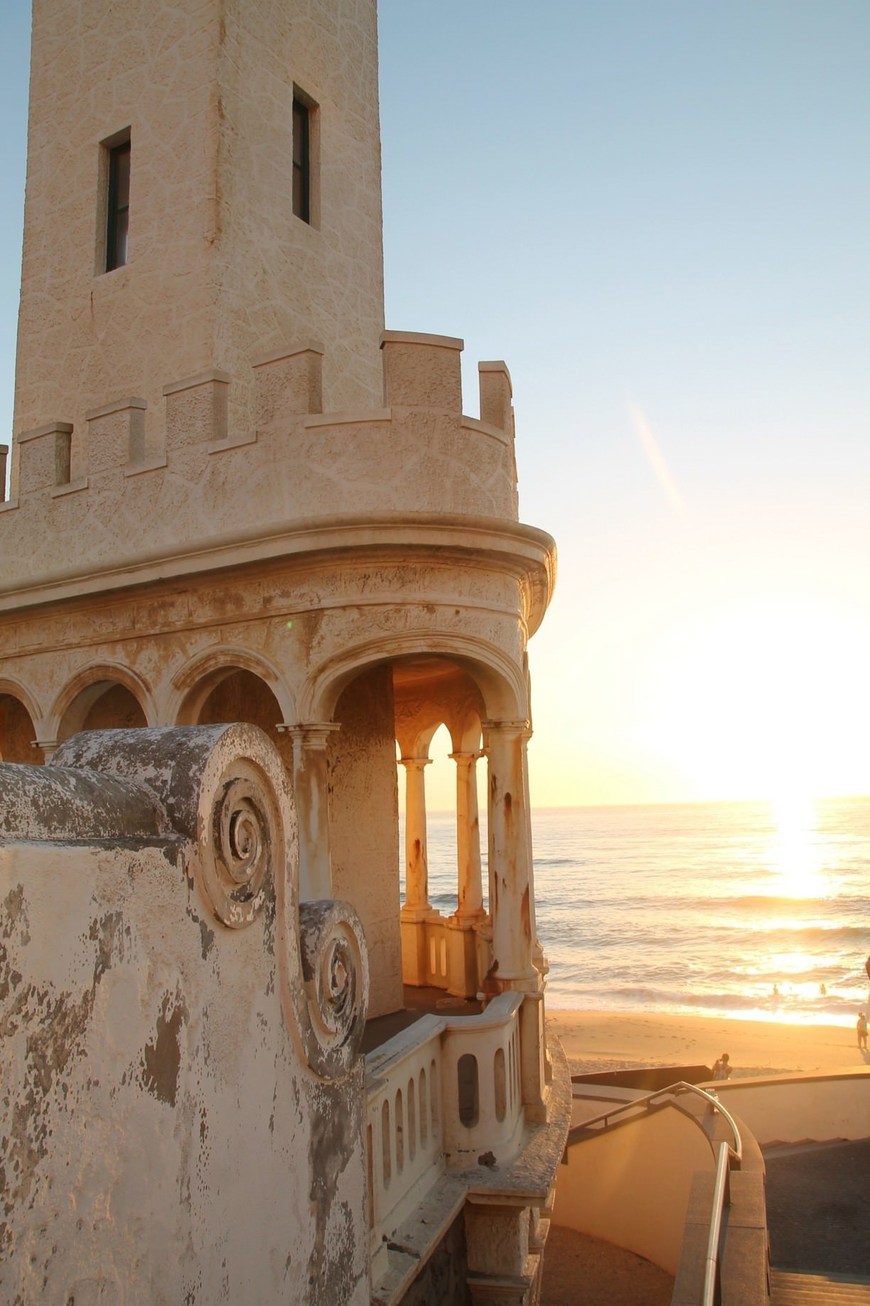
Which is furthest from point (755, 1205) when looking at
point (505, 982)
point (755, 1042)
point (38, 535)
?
point (755, 1042)

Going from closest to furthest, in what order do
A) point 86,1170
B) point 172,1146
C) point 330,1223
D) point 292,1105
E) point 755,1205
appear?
point 86,1170
point 172,1146
point 292,1105
point 330,1223
point 755,1205

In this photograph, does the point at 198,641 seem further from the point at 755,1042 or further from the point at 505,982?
the point at 755,1042

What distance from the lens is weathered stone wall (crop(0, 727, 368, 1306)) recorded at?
7.45ft

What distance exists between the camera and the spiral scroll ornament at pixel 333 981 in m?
3.79

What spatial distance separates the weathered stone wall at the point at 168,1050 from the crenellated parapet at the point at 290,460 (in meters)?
4.11

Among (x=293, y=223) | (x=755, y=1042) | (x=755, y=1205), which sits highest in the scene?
(x=293, y=223)

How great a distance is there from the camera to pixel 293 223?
1000 cm

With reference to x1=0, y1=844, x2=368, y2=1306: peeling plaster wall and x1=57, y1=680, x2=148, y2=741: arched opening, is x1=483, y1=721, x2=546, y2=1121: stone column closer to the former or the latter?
x1=57, y1=680, x2=148, y2=741: arched opening

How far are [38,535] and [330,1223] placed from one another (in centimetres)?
678

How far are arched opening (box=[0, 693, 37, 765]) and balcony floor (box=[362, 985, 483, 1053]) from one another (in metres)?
4.46

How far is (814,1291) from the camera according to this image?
700 centimetres

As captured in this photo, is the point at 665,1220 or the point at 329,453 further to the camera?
the point at 665,1220

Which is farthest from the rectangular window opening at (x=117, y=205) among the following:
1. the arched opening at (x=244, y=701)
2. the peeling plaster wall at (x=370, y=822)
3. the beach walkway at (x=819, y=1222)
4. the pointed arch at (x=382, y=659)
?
the beach walkway at (x=819, y=1222)

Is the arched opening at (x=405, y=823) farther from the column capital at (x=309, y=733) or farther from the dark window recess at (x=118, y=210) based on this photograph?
the dark window recess at (x=118, y=210)
